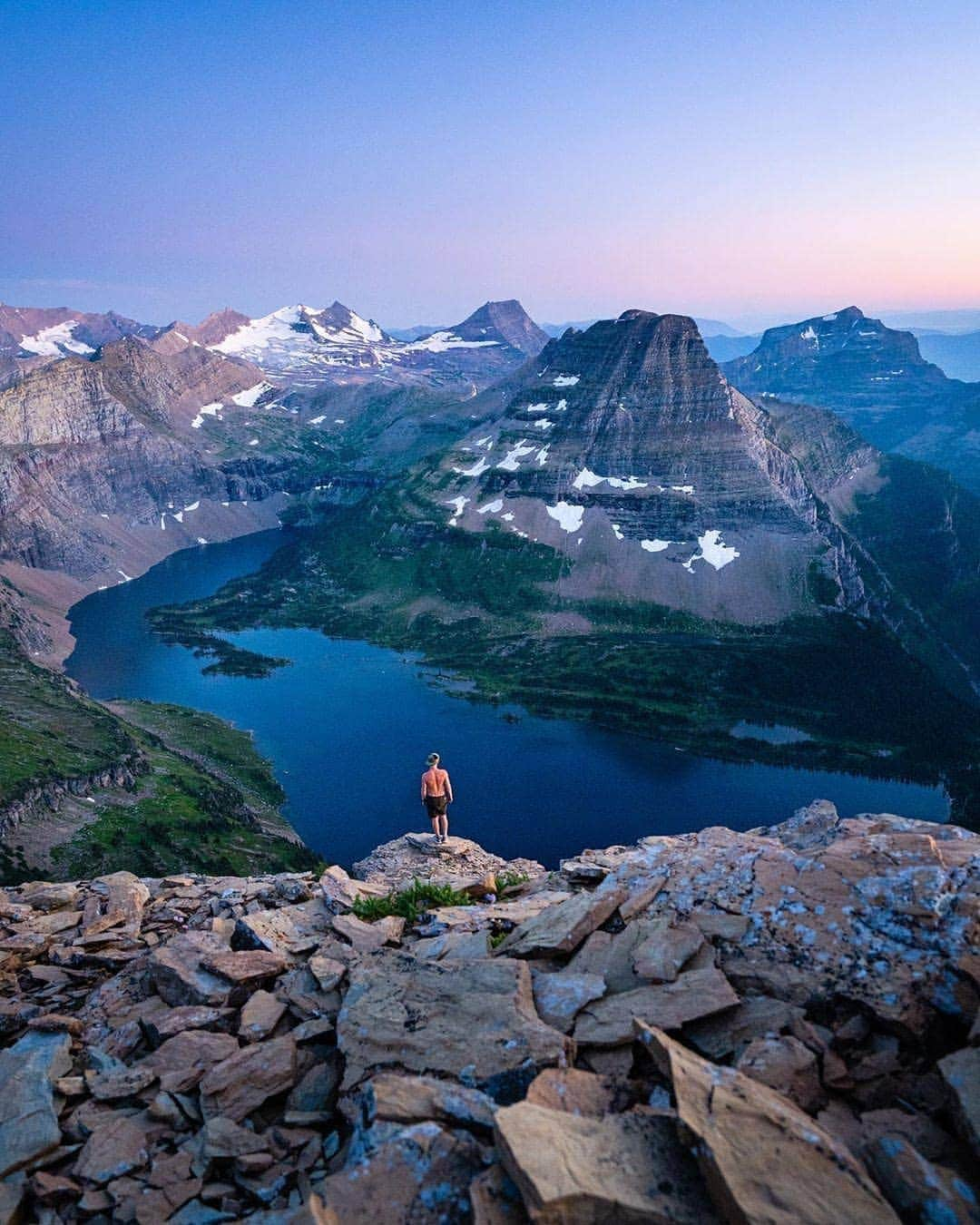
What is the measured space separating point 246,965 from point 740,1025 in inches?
376

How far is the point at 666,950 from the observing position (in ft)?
43.4

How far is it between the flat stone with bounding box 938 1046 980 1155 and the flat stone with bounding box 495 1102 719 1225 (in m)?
3.21

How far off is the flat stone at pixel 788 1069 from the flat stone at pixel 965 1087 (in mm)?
1546

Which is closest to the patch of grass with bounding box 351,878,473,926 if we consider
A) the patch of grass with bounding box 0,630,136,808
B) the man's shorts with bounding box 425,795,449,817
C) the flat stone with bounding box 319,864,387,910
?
the flat stone with bounding box 319,864,387,910

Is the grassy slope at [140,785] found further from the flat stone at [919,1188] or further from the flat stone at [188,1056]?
the flat stone at [919,1188]

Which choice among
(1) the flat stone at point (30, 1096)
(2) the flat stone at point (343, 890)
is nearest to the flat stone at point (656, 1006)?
(1) the flat stone at point (30, 1096)

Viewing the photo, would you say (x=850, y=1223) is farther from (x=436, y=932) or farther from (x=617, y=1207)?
(x=436, y=932)

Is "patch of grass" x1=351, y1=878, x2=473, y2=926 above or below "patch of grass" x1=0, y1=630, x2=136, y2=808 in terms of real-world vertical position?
above

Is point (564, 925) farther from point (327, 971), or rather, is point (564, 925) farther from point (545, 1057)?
point (327, 971)

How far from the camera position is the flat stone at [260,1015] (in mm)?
13273

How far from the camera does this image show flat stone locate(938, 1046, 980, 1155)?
879 cm

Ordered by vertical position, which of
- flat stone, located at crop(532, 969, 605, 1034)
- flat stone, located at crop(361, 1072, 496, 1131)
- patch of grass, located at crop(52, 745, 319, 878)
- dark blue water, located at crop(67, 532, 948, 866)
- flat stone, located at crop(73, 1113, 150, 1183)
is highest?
flat stone, located at crop(361, 1072, 496, 1131)

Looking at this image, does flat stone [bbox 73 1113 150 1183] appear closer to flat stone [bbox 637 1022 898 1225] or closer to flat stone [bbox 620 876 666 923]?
flat stone [bbox 637 1022 898 1225]

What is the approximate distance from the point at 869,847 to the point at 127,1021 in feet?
Result: 48.2
